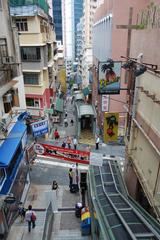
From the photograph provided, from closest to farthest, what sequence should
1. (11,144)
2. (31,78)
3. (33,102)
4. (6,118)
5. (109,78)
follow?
(109,78) → (11,144) → (6,118) → (31,78) → (33,102)

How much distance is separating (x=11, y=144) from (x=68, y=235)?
20.8ft

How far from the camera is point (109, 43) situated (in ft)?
76.4

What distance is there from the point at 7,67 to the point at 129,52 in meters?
8.01

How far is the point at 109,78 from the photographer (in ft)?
42.8

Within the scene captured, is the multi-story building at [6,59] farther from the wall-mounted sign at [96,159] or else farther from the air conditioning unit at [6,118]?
the wall-mounted sign at [96,159]

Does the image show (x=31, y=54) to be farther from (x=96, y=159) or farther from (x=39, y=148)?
(x=96, y=159)

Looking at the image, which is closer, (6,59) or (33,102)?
(6,59)

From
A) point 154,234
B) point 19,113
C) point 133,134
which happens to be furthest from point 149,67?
point 19,113

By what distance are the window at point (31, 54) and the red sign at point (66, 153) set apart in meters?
11.5

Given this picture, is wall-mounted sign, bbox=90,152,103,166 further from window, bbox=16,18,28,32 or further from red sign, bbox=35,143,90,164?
window, bbox=16,18,28,32

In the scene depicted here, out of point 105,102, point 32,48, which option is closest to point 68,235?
point 105,102

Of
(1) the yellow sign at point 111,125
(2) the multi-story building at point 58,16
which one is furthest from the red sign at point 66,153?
(2) the multi-story building at point 58,16

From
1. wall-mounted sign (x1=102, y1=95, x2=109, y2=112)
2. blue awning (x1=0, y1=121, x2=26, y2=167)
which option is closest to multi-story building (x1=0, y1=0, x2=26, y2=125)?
blue awning (x1=0, y1=121, x2=26, y2=167)

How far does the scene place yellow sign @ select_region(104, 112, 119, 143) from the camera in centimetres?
1497
